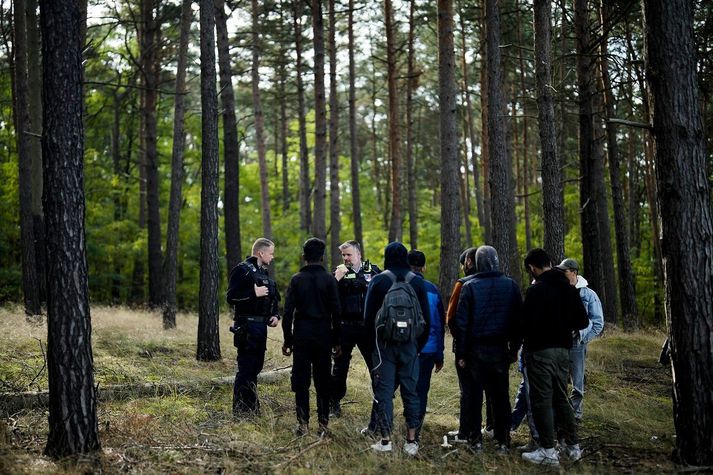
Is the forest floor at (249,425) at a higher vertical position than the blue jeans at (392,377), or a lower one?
lower

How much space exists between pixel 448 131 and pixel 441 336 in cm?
751

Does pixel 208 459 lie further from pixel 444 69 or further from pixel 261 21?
pixel 261 21

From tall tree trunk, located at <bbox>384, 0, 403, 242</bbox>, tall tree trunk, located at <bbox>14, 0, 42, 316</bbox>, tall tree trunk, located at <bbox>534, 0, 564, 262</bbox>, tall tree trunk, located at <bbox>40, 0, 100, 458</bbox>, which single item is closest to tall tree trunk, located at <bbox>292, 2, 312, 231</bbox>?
tall tree trunk, located at <bbox>384, 0, 403, 242</bbox>

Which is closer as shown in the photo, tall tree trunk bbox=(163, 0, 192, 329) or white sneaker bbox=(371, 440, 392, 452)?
white sneaker bbox=(371, 440, 392, 452)

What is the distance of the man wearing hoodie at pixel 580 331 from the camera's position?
7.95 m

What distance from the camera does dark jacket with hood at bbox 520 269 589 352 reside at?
6.51 m

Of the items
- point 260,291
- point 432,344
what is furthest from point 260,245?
point 432,344

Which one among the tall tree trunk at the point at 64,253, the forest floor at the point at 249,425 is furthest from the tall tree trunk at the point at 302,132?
the tall tree trunk at the point at 64,253

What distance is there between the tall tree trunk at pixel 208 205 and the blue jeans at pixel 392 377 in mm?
5599

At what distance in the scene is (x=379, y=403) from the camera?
6781 millimetres

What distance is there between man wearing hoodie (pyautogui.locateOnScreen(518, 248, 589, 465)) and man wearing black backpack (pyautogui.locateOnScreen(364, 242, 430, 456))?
111 centimetres

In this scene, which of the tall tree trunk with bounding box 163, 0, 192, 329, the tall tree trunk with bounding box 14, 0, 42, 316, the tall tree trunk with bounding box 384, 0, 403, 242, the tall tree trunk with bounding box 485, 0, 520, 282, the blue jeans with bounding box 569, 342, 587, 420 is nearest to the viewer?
the blue jeans with bounding box 569, 342, 587, 420

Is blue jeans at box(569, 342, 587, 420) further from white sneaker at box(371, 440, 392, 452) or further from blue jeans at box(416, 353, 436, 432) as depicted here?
white sneaker at box(371, 440, 392, 452)

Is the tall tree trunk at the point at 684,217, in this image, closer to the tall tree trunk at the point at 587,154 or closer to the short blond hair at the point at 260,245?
the short blond hair at the point at 260,245
